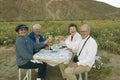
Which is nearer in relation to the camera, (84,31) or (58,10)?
(84,31)

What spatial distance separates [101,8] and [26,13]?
1516 cm

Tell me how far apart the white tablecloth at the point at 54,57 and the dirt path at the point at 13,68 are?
1.32 m

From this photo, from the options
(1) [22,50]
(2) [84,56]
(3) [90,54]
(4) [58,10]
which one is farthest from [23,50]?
(4) [58,10]

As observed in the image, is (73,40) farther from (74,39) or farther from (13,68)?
(13,68)

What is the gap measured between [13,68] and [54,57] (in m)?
2.85

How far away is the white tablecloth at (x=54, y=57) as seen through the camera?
292 inches

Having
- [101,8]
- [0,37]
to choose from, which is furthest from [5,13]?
[0,37]

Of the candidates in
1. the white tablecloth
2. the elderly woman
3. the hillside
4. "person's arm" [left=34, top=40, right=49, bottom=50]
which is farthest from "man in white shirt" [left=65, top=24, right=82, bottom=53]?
the hillside

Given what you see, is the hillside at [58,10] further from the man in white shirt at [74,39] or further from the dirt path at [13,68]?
the man in white shirt at [74,39]

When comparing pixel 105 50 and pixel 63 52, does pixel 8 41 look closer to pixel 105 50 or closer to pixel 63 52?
pixel 105 50

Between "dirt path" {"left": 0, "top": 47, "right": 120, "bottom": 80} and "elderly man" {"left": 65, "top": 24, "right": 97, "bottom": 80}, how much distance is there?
172 cm

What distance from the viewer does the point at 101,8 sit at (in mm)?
71625

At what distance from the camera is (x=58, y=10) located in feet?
234

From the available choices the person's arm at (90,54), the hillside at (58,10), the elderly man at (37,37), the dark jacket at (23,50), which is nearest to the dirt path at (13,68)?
the elderly man at (37,37)
